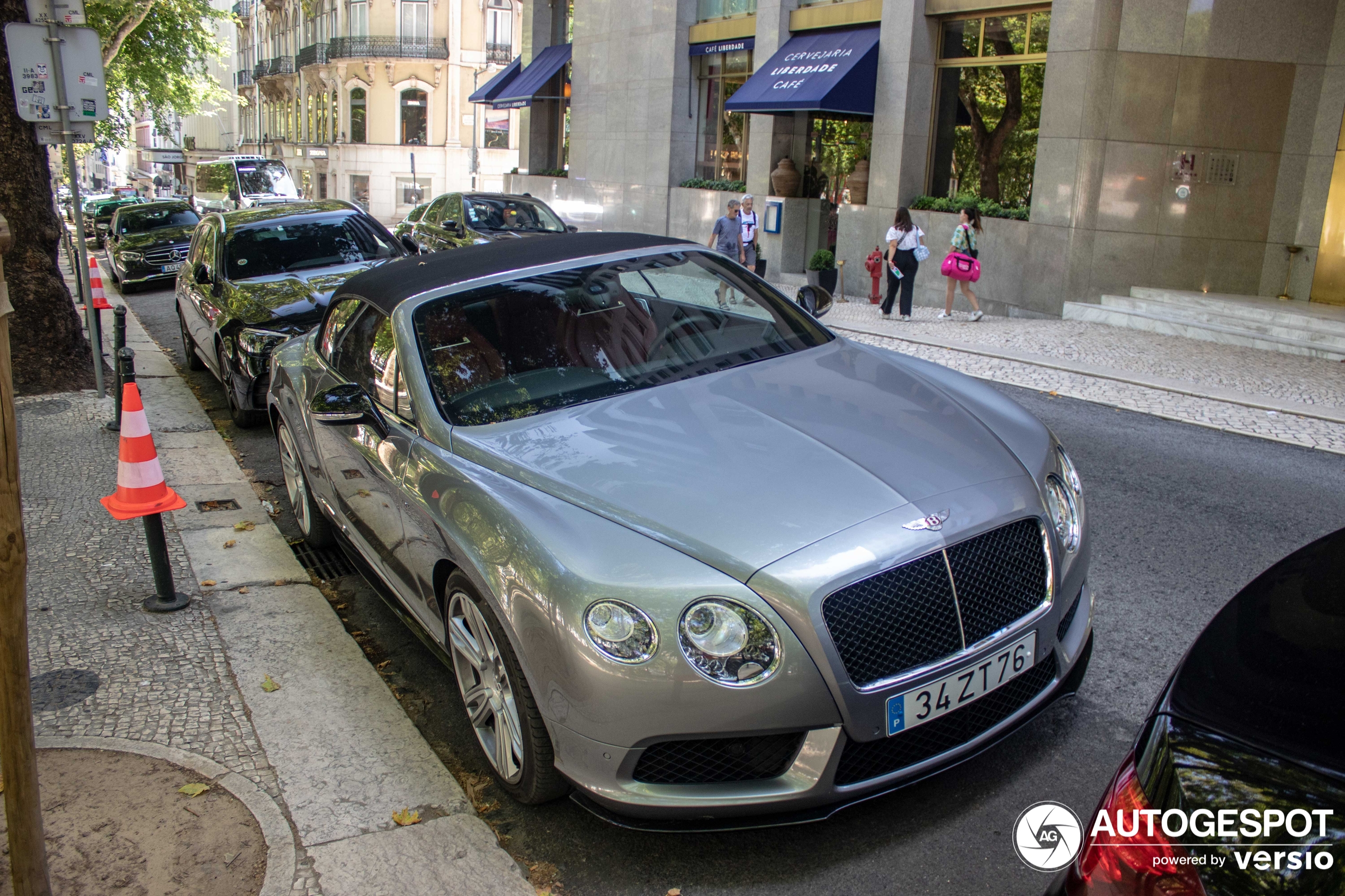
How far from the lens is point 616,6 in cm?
2705

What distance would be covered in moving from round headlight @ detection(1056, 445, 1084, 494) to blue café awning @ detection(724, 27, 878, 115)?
619 inches

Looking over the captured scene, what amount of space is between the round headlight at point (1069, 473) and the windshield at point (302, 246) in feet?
25.4

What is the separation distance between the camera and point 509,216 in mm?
18750

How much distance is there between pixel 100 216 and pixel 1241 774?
3834 cm

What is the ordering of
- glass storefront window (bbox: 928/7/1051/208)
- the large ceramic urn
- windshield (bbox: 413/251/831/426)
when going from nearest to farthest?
windshield (bbox: 413/251/831/426) → glass storefront window (bbox: 928/7/1051/208) → the large ceramic urn

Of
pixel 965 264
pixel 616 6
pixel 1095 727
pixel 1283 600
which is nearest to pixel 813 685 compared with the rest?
pixel 1283 600

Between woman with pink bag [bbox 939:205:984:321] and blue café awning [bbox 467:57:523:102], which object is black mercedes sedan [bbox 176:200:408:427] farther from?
blue café awning [bbox 467:57:523:102]

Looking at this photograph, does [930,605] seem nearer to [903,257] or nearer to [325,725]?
[325,725]

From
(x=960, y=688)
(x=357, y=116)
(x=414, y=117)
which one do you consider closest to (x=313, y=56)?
(x=357, y=116)

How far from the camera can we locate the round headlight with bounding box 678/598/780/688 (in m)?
2.86

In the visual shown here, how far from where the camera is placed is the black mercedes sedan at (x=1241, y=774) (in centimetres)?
162

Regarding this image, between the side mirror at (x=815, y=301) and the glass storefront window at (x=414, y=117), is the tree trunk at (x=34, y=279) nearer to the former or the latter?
the side mirror at (x=815, y=301)

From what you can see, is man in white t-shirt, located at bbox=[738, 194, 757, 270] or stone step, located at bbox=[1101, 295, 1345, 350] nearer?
stone step, located at bbox=[1101, 295, 1345, 350]

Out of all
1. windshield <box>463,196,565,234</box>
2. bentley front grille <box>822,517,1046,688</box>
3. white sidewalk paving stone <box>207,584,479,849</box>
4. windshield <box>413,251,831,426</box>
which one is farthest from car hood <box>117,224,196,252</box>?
bentley front grille <box>822,517,1046,688</box>
